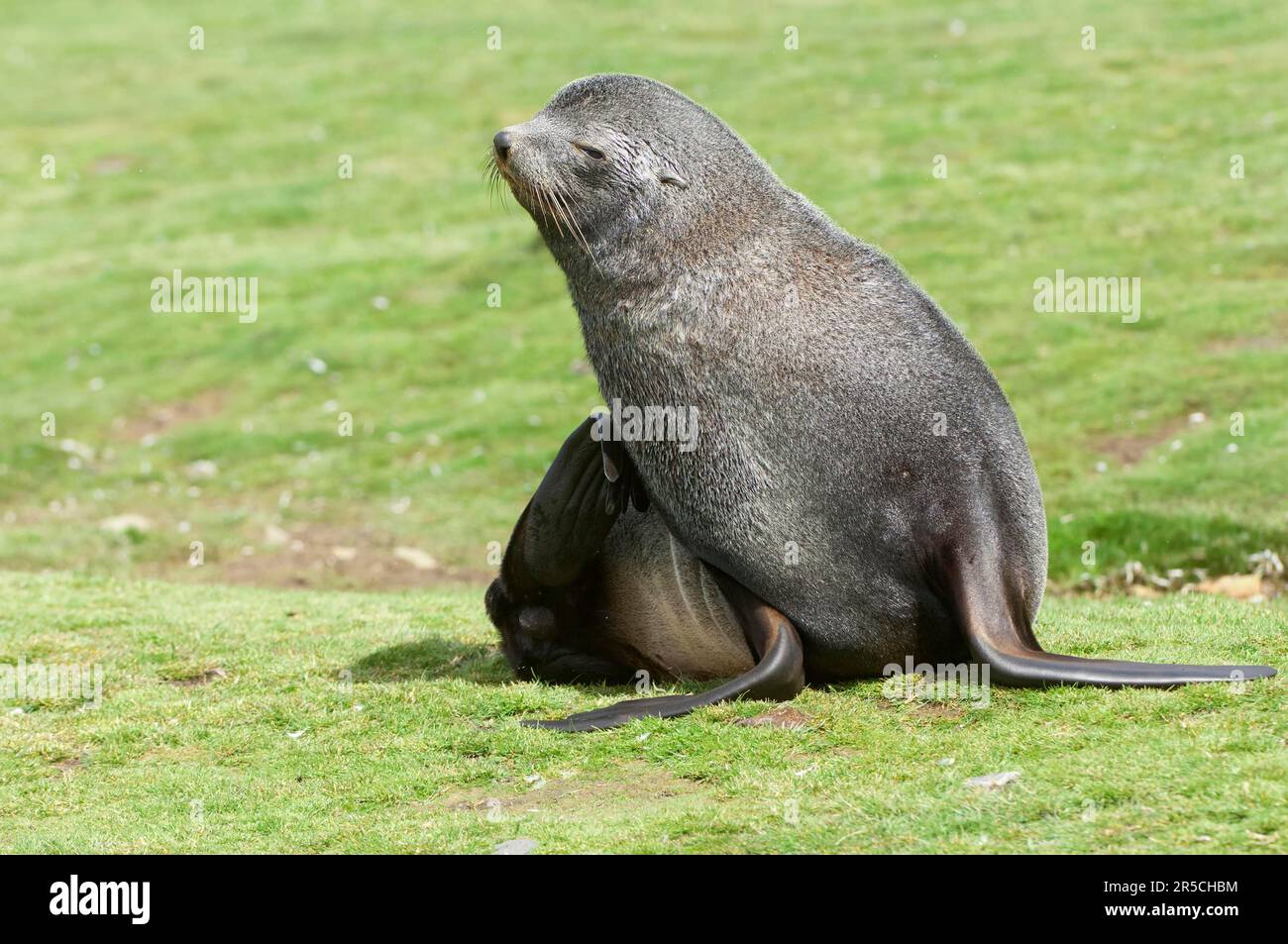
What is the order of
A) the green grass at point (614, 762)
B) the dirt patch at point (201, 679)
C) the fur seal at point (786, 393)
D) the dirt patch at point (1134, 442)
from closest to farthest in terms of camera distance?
the green grass at point (614, 762), the fur seal at point (786, 393), the dirt patch at point (201, 679), the dirt patch at point (1134, 442)

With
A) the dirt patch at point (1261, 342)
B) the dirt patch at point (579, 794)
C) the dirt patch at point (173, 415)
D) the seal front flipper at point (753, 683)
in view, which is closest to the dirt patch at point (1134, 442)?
the dirt patch at point (1261, 342)

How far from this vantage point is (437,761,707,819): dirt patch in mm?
6039

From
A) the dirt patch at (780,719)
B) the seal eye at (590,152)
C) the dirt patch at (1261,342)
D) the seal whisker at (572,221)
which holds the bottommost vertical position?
the dirt patch at (780,719)

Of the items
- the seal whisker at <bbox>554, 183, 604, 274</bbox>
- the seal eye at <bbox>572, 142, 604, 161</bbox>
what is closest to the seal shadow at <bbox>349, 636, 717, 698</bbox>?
the seal whisker at <bbox>554, 183, 604, 274</bbox>

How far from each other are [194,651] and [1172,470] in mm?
9427

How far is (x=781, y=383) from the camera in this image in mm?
7129

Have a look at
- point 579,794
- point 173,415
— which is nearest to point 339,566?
point 173,415

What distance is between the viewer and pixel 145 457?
66.5 ft

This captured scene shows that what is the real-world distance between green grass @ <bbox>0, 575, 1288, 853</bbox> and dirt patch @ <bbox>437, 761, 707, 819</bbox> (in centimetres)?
1

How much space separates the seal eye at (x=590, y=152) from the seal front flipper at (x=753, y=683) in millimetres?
2138

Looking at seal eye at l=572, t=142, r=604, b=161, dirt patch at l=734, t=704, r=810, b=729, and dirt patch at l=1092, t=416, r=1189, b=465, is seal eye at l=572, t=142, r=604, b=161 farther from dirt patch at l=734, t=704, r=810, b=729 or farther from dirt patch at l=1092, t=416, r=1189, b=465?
dirt patch at l=1092, t=416, r=1189, b=465

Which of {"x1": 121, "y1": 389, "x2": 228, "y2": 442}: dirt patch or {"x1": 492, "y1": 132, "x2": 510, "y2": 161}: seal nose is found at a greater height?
{"x1": 492, "y1": 132, "x2": 510, "y2": 161}: seal nose

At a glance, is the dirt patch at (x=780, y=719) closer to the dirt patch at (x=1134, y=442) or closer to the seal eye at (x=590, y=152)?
the seal eye at (x=590, y=152)

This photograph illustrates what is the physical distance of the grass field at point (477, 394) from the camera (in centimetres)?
610
